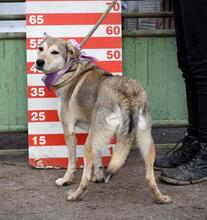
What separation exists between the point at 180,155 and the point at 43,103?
4.52 ft

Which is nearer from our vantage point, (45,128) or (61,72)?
(61,72)

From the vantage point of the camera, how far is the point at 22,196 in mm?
4832

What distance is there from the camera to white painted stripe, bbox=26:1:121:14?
5.50 meters

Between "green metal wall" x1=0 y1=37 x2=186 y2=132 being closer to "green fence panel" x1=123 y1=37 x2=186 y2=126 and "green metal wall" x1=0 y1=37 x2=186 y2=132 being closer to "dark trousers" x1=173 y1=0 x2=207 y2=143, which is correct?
"green fence panel" x1=123 y1=37 x2=186 y2=126

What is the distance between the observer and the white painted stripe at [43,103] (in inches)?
219

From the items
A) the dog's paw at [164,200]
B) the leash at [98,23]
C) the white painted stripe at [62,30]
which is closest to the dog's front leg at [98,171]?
the dog's paw at [164,200]

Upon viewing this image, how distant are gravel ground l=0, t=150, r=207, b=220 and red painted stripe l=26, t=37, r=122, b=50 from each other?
46.2 inches

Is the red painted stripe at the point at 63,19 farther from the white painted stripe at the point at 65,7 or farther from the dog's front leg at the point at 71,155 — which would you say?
the dog's front leg at the point at 71,155

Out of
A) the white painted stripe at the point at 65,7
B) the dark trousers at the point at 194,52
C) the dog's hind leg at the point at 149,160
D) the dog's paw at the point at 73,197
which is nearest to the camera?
the dog's hind leg at the point at 149,160

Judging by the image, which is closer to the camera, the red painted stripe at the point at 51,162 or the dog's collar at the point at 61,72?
the dog's collar at the point at 61,72

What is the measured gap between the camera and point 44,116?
5.58 metres

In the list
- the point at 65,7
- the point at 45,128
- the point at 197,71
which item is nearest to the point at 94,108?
the point at 197,71

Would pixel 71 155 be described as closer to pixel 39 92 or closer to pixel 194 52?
pixel 39 92

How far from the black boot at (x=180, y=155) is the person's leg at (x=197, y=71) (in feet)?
0.47
